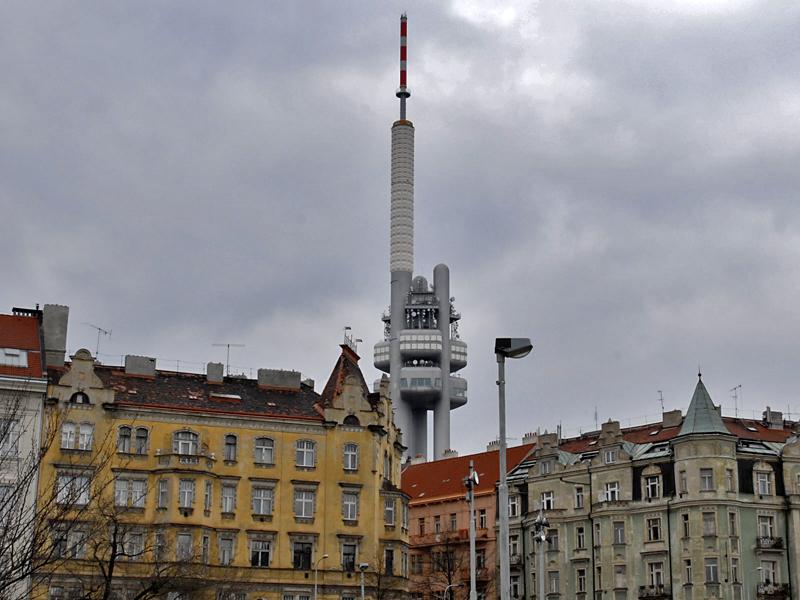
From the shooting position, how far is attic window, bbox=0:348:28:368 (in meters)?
81.2

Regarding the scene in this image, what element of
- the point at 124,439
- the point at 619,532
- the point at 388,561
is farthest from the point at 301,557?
the point at 619,532

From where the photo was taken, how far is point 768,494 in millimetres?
94312

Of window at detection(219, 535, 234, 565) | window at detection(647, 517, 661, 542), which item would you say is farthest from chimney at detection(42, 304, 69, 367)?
window at detection(647, 517, 661, 542)

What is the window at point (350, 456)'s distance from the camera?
3447 inches

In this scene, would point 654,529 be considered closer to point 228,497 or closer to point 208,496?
point 228,497

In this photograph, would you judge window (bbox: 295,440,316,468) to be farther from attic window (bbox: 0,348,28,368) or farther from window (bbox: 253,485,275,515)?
attic window (bbox: 0,348,28,368)

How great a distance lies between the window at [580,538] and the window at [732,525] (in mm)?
12728

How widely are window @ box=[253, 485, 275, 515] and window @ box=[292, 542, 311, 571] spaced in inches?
114

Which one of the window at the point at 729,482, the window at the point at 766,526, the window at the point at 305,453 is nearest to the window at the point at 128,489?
the window at the point at 305,453

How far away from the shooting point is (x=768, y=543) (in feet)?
303

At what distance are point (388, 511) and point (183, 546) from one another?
51.4ft

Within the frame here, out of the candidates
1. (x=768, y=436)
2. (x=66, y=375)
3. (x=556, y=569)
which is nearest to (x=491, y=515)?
(x=556, y=569)

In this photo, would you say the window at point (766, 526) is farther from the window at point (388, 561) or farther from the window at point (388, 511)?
the window at point (388, 561)

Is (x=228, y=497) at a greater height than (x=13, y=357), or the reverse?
(x=13, y=357)
